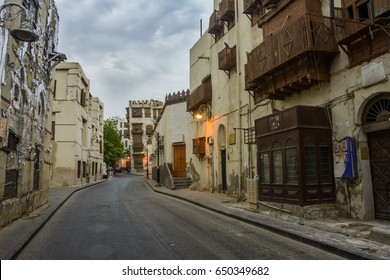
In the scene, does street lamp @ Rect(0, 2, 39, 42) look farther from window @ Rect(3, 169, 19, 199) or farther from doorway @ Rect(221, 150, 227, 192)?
doorway @ Rect(221, 150, 227, 192)

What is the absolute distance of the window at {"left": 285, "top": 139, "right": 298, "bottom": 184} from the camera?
10255 mm

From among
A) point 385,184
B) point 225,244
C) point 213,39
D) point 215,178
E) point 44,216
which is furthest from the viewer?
point 213,39

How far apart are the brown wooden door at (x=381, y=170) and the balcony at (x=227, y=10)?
11.5 metres

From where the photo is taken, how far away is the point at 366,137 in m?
9.41

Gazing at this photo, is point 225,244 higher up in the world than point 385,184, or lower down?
lower down

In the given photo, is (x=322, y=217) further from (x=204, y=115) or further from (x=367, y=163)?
(x=204, y=115)

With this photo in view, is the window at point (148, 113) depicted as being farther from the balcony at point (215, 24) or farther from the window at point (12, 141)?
the window at point (12, 141)

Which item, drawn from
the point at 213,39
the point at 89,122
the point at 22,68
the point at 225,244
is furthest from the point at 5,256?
the point at 89,122

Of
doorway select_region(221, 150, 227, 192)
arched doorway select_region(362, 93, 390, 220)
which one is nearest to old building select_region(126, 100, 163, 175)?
doorway select_region(221, 150, 227, 192)

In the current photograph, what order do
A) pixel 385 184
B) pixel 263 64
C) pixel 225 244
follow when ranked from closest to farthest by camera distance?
pixel 225 244, pixel 385 184, pixel 263 64

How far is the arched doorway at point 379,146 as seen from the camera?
8.79 meters

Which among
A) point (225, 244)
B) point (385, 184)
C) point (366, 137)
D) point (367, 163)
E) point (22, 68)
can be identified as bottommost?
point (225, 244)

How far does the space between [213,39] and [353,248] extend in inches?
674

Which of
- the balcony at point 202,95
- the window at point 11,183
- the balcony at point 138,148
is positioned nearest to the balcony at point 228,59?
the balcony at point 202,95
